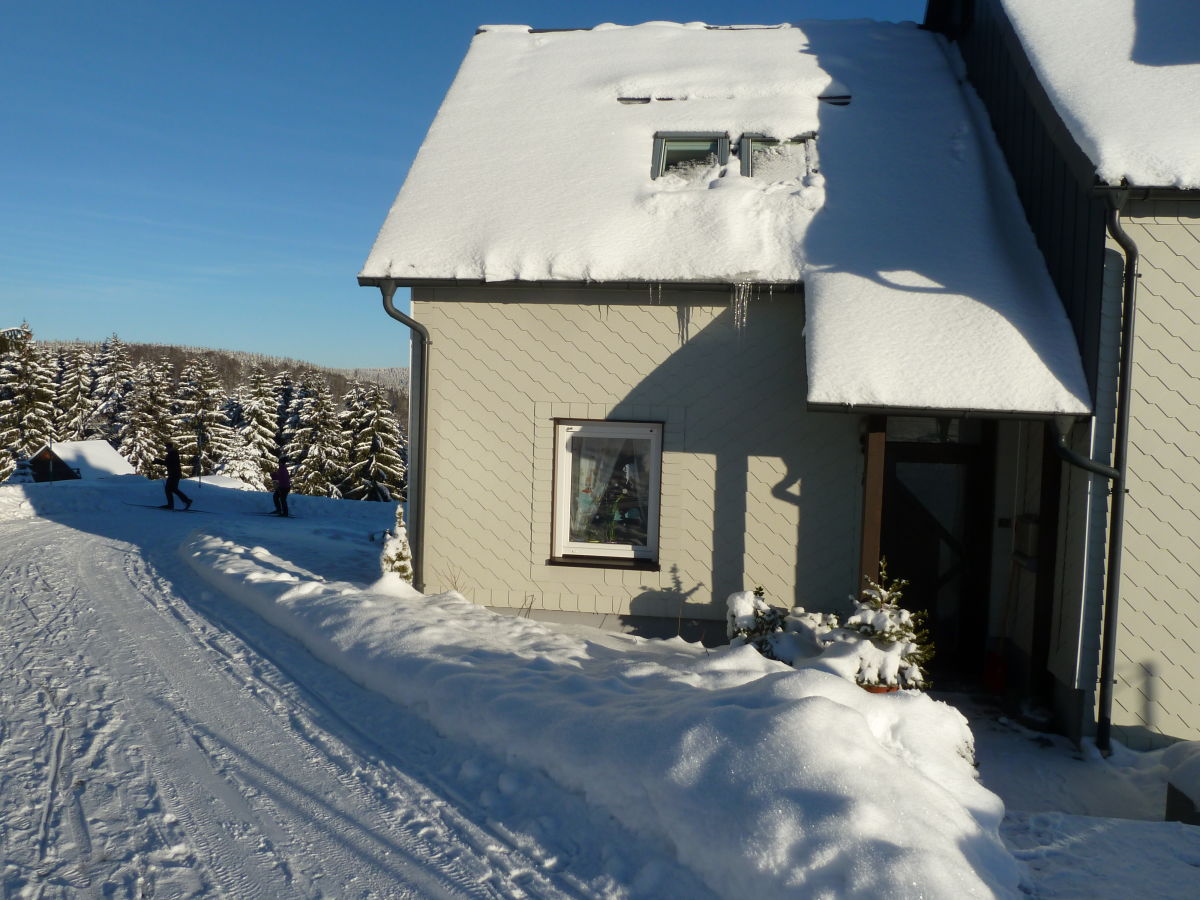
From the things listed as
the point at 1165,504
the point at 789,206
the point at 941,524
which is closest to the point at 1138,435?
the point at 1165,504

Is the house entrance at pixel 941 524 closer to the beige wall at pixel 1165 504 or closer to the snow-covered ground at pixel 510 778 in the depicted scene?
the snow-covered ground at pixel 510 778

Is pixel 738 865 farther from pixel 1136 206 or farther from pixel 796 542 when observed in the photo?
pixel 1136 206

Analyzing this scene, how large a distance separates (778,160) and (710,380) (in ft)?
8.58

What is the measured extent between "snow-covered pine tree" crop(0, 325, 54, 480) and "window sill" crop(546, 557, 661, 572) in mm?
35181

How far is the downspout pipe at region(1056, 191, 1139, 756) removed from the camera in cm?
537

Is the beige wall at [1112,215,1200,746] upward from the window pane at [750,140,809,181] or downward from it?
downward

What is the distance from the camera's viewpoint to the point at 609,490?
7.34 metres

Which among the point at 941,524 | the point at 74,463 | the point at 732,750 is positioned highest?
the point at 941,524

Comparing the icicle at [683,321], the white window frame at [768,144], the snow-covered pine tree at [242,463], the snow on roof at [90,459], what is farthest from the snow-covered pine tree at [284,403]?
the icicle at [683,321]

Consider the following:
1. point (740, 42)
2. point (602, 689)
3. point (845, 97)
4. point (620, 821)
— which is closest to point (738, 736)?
point (620, 821)

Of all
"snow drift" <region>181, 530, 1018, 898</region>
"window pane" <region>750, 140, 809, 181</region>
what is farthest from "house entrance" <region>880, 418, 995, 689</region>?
"snow drift" <region>181, 530, 1018, 898</region>

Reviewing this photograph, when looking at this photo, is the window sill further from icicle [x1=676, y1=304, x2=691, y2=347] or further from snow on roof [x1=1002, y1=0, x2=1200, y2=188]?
snow on roof [x1=1002, y1=0, x2=1200, y2=188]

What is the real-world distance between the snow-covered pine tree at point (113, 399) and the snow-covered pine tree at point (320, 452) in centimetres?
1596

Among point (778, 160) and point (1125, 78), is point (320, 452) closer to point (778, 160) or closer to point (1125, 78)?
point (778, 160)
